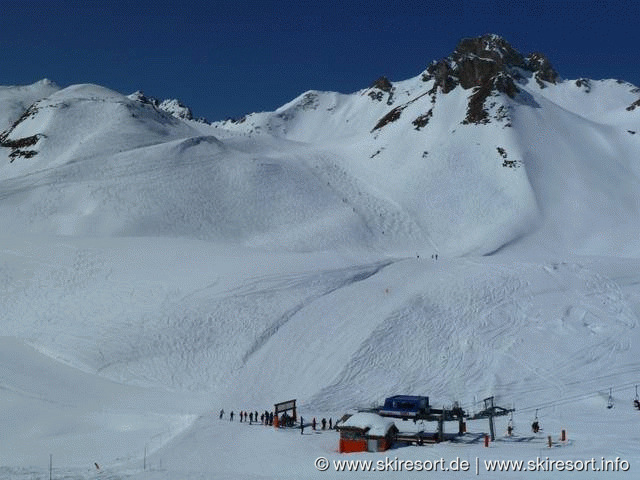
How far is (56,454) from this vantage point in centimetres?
2375

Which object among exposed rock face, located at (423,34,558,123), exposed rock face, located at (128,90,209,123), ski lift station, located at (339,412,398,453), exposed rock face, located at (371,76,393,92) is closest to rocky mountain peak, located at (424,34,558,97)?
exposed rock face, located at (423,34,558,123)

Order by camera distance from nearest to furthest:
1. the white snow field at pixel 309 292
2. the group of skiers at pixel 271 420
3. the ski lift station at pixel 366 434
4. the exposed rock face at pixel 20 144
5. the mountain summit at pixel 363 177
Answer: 1. the ski lift station at pixel 366 434
2. the white snow field at pixel 309 292
3. the group of skiers at pixel 271 420
4. the mountain summit at pixel 363 177
5. the exposed rock face at pixel 20 144

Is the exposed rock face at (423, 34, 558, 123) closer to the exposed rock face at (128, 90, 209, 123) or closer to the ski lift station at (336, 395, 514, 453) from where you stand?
the ski lift station at (336, 395, 514, 453)

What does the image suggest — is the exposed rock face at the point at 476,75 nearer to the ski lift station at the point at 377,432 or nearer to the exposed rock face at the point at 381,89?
the exposed rock face at the point at 381,89

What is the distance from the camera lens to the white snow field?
24.4 meters

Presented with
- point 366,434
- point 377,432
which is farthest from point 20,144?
point 377,432

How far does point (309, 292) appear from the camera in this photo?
38812 millimetres

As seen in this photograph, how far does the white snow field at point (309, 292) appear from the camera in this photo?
24.4 m

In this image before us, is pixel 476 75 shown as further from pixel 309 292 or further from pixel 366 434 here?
pixel 366 434

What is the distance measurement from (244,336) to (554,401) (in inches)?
624

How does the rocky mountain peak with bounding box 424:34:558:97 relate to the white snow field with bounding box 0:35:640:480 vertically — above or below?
above

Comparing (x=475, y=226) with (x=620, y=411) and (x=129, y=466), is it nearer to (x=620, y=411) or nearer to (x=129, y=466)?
(x=620, y=411)

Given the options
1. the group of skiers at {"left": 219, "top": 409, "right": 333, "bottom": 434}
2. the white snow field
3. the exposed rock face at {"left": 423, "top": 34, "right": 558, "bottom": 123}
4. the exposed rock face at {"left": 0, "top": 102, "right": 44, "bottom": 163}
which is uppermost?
the exposed rock face at {"left": 423, "top": 34, "right": 558, "bottom": 123}

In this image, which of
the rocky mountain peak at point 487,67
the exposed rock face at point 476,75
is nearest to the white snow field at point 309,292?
the exposed rock face at point 476,75
